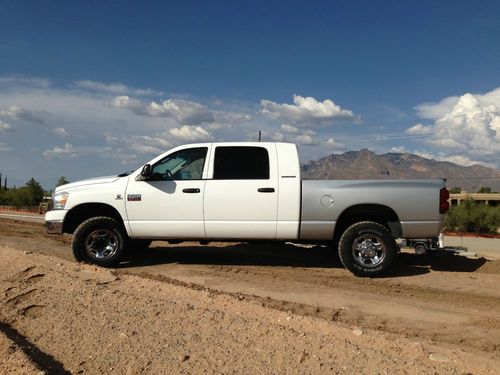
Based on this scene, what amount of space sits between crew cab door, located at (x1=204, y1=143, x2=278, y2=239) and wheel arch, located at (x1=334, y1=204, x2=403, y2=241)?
1.12 metres

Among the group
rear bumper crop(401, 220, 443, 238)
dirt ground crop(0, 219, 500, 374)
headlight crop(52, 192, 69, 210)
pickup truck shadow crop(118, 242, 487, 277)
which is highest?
headlight crop(52, 192, 69, 210)

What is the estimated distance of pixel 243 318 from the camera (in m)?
5.09

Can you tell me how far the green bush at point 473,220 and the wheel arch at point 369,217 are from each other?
29067 mm

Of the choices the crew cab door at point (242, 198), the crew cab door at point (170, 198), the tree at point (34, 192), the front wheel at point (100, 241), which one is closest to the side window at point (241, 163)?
the crew cab door at point (242, 198)

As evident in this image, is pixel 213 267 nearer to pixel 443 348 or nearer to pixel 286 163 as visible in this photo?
pixel 286 163

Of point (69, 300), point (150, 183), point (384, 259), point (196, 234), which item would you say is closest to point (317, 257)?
point (384, 259)

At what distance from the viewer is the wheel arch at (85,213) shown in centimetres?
827

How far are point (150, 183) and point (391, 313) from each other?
434 centimetres

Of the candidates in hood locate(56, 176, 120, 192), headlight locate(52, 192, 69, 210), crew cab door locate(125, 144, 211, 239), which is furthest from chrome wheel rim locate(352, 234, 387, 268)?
headlight locate(52, 192, 69, 210)

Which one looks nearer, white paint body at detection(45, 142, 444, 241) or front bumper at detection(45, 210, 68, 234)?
white paint body at detection(45, 142, 444, 241)

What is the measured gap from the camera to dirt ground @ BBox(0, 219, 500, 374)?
4.16 m

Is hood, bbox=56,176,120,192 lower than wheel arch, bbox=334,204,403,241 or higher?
higher

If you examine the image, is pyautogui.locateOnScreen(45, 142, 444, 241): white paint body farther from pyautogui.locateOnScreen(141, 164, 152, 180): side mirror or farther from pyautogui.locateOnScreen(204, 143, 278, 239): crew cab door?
pyautogui.locateOnScreen(141, 164, 152, 180): side mirror

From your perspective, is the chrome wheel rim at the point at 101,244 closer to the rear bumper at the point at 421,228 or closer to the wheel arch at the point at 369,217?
the wheel arch at the point at 369,217
